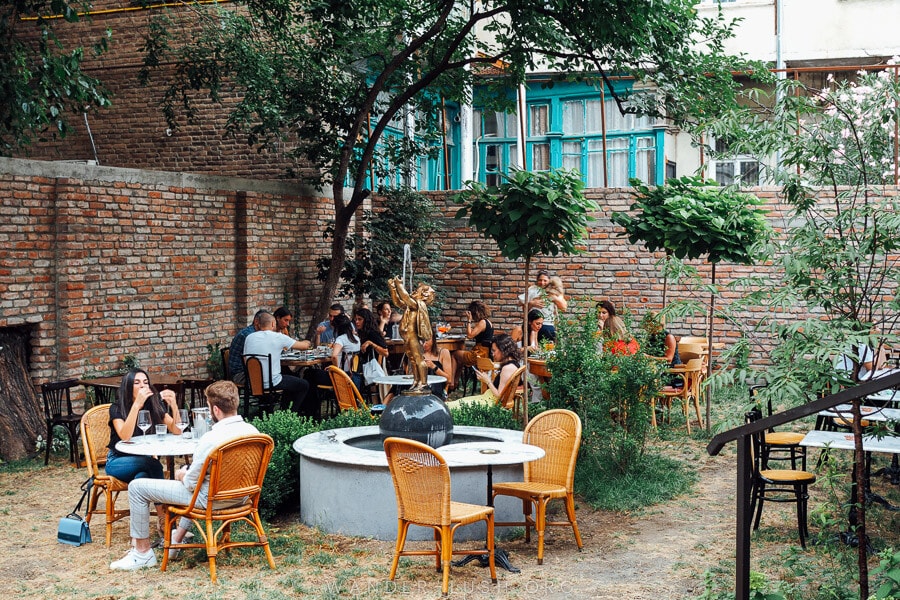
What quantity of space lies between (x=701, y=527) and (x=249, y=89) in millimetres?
9034

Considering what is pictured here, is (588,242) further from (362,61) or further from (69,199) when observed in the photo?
(69,199)

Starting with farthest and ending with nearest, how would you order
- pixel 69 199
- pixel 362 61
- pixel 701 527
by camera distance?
pixel 362 61 → pixel 69 199 → pixel 701 527

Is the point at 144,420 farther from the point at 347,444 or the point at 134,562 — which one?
the point at 347,444

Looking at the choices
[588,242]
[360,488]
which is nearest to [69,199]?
[360,488]

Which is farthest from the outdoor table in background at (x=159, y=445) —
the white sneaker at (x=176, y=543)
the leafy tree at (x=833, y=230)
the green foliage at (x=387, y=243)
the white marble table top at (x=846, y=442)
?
the green foliage at (x=387, y=243)

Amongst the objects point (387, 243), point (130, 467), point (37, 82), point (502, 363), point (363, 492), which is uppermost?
point (37, 82)

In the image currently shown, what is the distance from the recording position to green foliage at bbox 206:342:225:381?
1277cm

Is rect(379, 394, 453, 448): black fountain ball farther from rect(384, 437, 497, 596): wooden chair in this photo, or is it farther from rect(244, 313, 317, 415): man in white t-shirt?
rect(244, 313, 317, 415): man in white t-shirt

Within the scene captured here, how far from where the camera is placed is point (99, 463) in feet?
24.7

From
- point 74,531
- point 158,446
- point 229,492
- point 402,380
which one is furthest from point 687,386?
point 74,531

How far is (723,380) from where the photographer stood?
4941 millimetres

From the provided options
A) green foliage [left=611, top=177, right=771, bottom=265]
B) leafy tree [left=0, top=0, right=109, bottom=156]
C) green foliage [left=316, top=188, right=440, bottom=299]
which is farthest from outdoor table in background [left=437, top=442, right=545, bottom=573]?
green foliage [left=316, top=188, right=440, bottom=299]

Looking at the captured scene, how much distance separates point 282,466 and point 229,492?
4.62 ft

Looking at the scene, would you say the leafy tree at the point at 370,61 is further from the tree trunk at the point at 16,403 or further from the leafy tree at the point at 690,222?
the tree trunk at the point at 16,403
